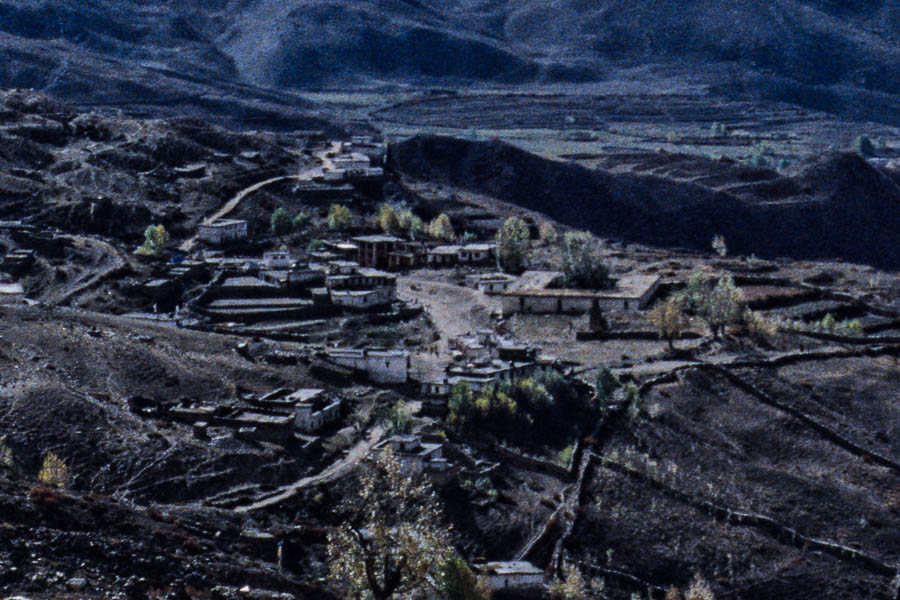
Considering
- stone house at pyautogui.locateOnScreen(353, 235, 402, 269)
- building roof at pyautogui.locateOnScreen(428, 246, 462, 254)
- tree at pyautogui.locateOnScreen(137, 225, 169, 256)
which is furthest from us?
building roof at pyautogui.locateOnScreen(428, 246, 462, 254)

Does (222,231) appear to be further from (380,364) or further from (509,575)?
(509,575)

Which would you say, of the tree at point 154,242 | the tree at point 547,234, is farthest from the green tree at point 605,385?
the tree at point 547,234

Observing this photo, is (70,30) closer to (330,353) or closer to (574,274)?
(574,274)

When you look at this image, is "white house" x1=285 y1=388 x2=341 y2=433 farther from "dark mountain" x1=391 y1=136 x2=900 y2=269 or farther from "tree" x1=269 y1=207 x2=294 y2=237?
"dark mountain" x1=391 y1=136 x2=900 y2=269

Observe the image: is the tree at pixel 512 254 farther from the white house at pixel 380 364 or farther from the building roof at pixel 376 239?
the white house at pixel 380 364

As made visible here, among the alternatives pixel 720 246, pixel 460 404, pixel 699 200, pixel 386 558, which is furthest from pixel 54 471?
pixel 699 200

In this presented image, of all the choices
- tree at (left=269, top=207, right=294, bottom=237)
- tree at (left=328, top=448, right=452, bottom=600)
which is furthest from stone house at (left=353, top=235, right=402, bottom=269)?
tree at (left=328, top=448, right=452, bottom=600)
